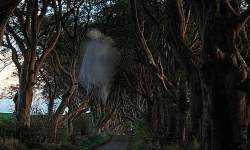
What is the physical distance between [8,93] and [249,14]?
21.8 m

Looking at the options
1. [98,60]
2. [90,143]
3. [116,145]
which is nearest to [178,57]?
[98,60]

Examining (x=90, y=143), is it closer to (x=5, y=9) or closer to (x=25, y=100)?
(x=25, y=100)

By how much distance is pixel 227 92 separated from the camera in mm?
7473

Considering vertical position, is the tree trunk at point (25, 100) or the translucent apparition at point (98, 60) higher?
the translucent apparition at point (98, 60)

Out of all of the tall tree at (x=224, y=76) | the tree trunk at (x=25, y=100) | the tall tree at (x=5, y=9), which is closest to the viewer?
the tall tree at (x=224, y=76)

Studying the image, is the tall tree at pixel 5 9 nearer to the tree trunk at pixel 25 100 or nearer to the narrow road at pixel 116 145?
the tree trunk at pixel 25 100

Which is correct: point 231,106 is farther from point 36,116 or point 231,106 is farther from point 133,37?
point 36,116

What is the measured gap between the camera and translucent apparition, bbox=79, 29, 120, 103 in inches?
869

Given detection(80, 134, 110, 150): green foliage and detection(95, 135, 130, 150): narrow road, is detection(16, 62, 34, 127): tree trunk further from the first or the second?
detection(95, 135, 130, 150): narrow road

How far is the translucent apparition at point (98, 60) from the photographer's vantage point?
72.4ft

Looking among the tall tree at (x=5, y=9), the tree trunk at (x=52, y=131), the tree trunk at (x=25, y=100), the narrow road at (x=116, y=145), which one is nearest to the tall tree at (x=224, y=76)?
the tall tree at (x=5, y=9)

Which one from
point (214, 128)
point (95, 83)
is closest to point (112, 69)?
point (95, 83)

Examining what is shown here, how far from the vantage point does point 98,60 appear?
25.4 m

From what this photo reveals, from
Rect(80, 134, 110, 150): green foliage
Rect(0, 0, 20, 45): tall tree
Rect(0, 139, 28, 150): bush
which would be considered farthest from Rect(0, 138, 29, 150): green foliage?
Rect(80, 134, 110, 150): green foliage
